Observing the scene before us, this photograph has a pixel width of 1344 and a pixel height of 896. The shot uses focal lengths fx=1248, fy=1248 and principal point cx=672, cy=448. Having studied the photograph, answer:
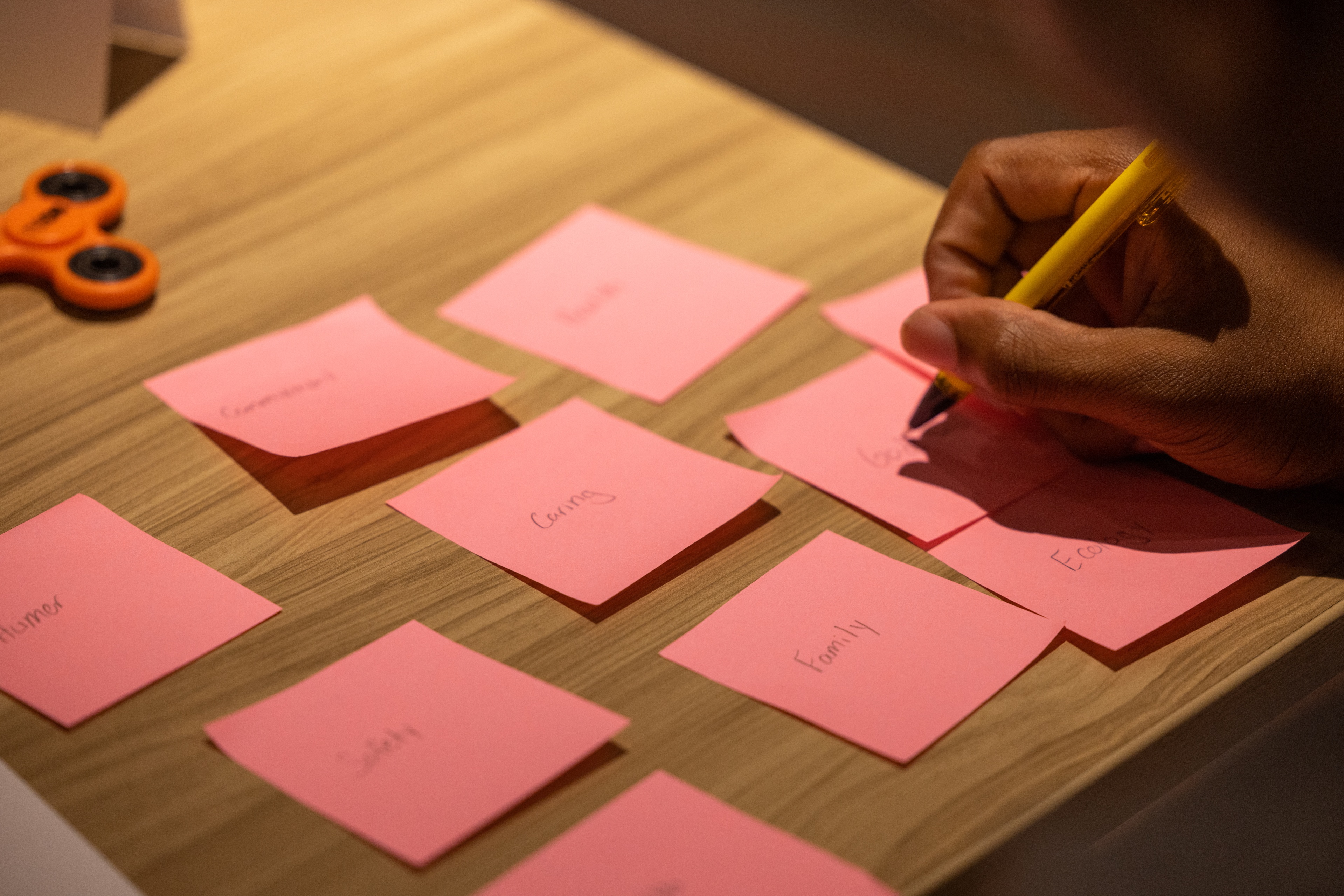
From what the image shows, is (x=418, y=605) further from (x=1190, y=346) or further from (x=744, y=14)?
(x=744, y=14)

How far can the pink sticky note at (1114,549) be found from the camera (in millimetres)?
702

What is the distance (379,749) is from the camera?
600mm

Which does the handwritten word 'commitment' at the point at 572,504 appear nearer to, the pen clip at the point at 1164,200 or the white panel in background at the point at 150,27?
the pen clip at the point at 1164,200

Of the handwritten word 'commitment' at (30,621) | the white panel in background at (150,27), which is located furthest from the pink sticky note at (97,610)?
the white panel in background at (150,27)

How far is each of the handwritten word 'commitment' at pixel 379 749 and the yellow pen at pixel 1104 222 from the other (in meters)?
0.42

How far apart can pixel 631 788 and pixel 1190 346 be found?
0.42 m

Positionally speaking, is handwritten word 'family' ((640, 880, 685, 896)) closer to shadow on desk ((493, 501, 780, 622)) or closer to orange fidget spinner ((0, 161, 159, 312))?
shadow on desk ((493, 501, 780, 622))

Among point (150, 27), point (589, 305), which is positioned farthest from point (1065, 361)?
point (150, 27)

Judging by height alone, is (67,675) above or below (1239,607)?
below

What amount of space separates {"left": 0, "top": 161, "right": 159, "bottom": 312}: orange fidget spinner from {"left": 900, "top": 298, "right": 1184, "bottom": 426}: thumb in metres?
0.60

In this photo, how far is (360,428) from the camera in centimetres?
80

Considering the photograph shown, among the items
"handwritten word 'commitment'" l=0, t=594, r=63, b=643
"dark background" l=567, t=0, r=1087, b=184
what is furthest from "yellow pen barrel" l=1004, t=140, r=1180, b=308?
"dark background" l=567, t=0, r=1087, b=184

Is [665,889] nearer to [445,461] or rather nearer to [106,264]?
[445,461]

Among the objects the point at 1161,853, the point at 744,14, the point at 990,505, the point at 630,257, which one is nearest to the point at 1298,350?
the point at 990,505
